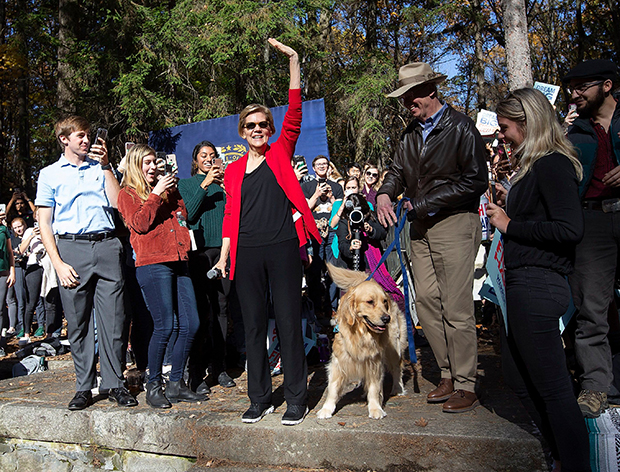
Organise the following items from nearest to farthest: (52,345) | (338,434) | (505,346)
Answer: (505,346), (338,434), (52,345)

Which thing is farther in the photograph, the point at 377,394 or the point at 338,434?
the point at 377,394

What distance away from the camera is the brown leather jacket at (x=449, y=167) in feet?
11.5

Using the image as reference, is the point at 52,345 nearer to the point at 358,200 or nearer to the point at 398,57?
the point at 358,200

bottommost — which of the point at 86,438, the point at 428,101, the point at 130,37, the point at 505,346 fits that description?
the point at 86,438

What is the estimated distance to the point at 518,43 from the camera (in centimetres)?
759

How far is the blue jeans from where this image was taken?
413 centimetres

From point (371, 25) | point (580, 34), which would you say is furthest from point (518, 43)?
point (580, 34)

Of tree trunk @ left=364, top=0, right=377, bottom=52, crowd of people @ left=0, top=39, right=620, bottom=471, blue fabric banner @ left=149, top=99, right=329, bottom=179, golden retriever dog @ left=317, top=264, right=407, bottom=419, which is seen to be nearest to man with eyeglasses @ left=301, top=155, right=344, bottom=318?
blue fabric banner @ left=149, top=99, right=329, bottom=179

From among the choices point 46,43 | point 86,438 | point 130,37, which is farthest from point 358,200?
point 46,43

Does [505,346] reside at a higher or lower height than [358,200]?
lower

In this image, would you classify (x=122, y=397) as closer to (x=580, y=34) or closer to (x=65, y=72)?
(x=65, y=72)

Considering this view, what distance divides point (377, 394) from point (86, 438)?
2.43 meters

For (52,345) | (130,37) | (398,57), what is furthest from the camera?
(398,57)

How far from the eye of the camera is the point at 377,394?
3.67 metres
